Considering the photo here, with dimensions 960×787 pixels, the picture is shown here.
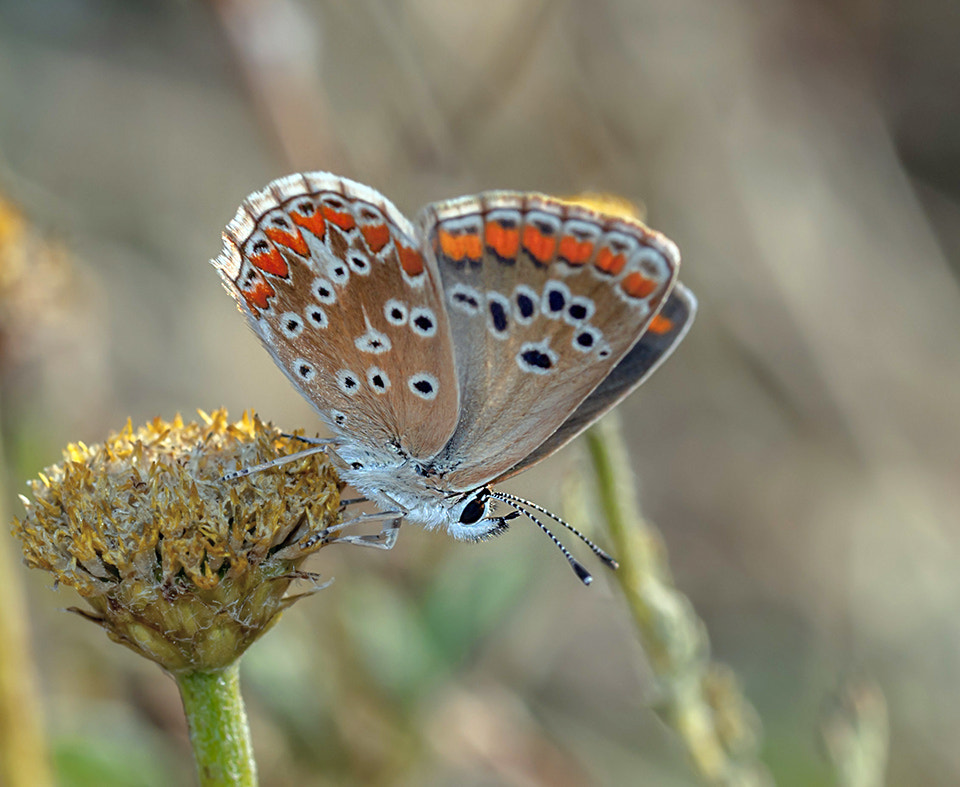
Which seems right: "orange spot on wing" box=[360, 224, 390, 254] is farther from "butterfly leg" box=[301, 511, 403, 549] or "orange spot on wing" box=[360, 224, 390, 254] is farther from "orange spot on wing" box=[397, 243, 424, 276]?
"butterfly leg" box=[301, 511, 403, 549]

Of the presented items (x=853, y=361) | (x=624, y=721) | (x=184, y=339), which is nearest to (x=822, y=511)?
(x=853, y=361)

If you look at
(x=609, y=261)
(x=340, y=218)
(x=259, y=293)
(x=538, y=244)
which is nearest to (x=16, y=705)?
(x=259, y=293)

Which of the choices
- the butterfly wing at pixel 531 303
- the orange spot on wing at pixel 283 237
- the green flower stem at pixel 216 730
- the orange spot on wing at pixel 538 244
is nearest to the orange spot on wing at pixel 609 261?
the butterfly wing at pixel 531 303

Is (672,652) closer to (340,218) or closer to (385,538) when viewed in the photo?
(385,538)

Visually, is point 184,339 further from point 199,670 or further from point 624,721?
point 199,670

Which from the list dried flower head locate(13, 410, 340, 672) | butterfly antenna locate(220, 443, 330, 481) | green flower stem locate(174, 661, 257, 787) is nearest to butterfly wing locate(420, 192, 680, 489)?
butterfly antenna locate(220, 443, 330, 481)

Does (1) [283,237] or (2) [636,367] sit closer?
(1) [283,237]
